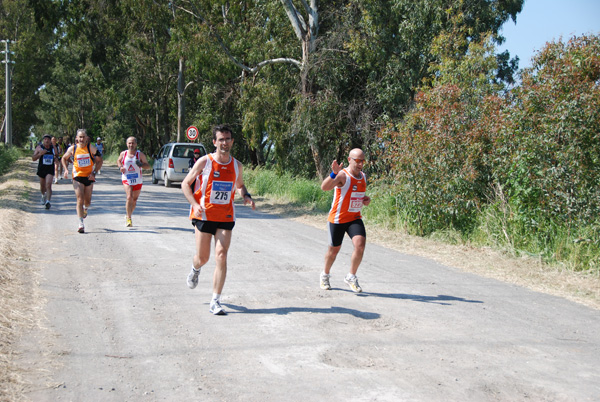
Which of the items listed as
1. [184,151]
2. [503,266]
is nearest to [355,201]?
[503,266]

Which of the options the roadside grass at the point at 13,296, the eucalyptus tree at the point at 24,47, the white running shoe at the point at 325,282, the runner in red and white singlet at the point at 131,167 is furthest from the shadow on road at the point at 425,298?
the eucalyptus tree at the point at 24,47

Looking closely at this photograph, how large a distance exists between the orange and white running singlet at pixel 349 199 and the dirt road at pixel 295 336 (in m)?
0.96

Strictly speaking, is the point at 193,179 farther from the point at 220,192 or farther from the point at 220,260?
the point at 220,260

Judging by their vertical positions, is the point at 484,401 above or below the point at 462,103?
below

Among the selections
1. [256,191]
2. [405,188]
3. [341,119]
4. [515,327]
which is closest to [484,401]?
[515,327]

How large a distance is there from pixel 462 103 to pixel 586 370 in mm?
8301

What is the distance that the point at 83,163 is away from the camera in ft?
39.0

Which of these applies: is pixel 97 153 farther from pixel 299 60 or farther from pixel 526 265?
pixel 299 60

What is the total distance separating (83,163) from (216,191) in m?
6.48

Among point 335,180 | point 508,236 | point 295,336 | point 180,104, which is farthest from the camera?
point 180,104

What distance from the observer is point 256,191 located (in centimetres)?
2359

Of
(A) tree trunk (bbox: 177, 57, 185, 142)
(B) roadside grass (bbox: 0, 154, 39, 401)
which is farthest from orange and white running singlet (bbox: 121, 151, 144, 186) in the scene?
(A) tree trunk (bbox: 177, 57, 185, 142)

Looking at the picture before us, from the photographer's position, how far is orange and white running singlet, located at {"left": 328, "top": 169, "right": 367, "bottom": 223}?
736cm

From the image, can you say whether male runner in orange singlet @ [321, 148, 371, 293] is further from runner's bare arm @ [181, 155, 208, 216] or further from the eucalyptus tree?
the eucalyptus tree
